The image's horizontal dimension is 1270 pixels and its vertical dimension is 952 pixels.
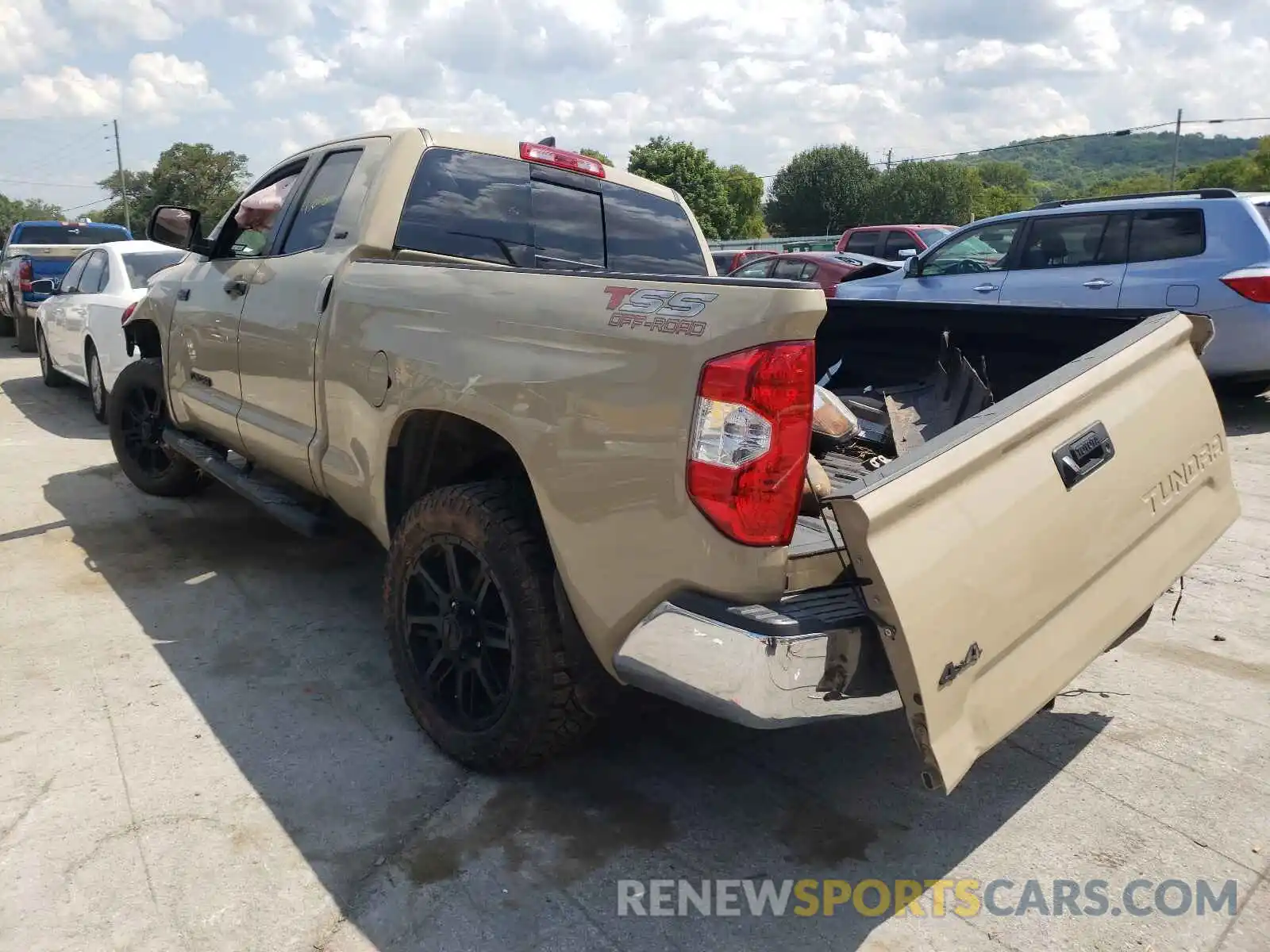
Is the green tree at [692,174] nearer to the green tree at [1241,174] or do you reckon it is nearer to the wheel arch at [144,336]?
the green tree at [1241,174]

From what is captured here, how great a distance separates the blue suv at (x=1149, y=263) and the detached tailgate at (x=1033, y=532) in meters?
4.30

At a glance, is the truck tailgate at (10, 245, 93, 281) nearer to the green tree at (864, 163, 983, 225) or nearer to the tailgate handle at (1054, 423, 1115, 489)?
the tailgate handle at (1054, 423, 1115, 489)

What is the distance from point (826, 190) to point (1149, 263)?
8318 cm

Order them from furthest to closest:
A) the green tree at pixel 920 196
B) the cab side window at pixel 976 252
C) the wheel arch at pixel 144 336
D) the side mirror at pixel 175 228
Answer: the green tree at pixel 920 196 < the cab side window at pixel 976 252 < the wheel arch at pixel 144 336 < the side mirror at pixel 175 228

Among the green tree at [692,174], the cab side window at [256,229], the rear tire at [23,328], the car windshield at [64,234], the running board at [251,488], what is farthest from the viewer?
the green tree at [692,174]

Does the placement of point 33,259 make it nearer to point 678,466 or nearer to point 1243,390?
point 678,466

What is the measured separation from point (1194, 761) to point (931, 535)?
1660mm

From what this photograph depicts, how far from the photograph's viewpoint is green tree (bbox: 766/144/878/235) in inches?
3406

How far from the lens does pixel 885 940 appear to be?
239cm

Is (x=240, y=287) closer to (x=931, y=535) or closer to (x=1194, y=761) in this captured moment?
(x=931, y=535)

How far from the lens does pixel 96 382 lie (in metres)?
8.55

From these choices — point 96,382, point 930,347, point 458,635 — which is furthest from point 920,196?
point 458,635

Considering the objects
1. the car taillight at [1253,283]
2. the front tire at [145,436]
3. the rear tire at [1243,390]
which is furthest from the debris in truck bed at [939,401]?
the rear tire at [1243,390]

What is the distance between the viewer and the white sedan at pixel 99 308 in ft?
26.5
